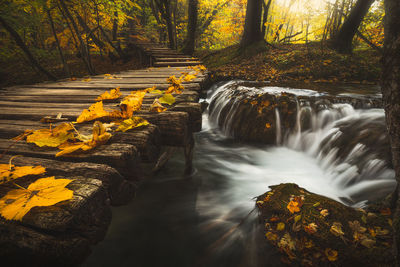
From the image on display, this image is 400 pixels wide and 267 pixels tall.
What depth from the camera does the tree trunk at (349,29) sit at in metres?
7.73

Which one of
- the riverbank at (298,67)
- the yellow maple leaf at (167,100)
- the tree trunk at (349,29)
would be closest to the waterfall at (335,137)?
the riverbank at (298,67)

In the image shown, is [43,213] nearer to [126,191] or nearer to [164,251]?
[126,191]

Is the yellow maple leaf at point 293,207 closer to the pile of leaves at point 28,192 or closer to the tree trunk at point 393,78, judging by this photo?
the tree trunk at point 393,78

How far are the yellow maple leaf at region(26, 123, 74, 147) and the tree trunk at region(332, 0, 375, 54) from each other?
1091 centimetres

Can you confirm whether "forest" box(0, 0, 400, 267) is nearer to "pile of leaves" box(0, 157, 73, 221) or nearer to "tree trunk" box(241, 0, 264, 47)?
"pile of leaves" box(0, 157, 73, 221)

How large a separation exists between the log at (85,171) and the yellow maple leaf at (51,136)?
0.18 meters

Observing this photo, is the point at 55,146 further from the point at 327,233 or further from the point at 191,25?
the point at 191,25

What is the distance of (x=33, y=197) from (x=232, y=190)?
3121 mm

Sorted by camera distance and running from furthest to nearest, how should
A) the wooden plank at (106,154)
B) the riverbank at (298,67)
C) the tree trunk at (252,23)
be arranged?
the tree trunk at (252,23) < the riverbank at (298,67) < the wooden plank at (106,154)

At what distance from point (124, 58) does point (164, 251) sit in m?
14.1

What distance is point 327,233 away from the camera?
5.68ft

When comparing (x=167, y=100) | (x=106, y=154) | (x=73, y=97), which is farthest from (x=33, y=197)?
(x=73, y=97)

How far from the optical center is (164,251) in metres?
2.46

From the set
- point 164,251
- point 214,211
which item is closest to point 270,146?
point 214,211
